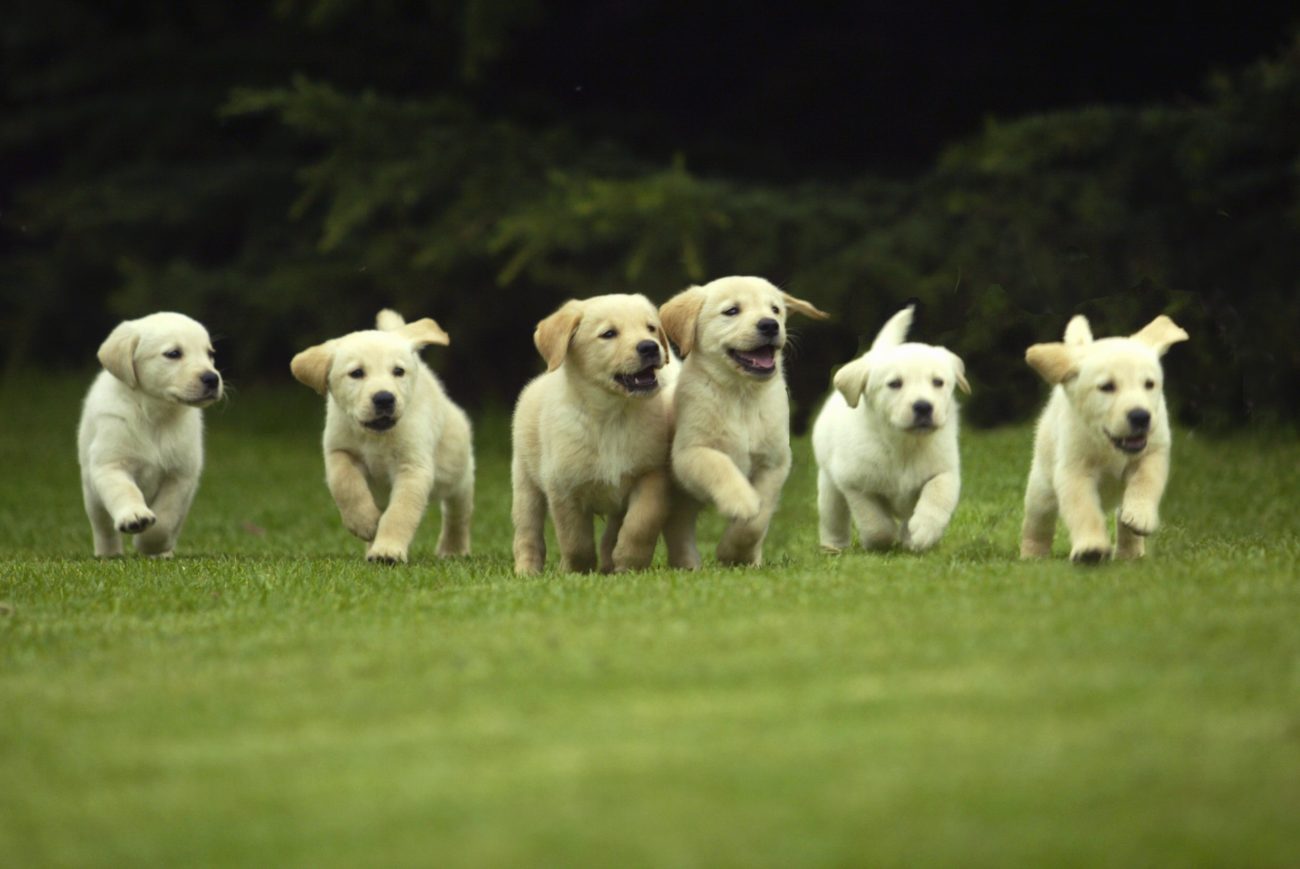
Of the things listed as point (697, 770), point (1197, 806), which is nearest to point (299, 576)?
point (697, 770)

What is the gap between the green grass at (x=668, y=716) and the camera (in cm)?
265

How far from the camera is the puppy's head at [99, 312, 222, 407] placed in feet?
22.5

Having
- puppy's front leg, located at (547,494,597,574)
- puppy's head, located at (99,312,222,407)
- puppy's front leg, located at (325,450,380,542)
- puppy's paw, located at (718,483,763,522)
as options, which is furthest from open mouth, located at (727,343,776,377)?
puppy's head, located at (99,312,222,407)

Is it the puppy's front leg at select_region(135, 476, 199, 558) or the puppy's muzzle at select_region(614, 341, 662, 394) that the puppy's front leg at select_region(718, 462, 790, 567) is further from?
the puppy's front leg at select_region(135, 476, 199, 558)

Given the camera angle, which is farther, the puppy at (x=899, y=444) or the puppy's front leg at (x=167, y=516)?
the puppy's front leg at (x=167, y=516)

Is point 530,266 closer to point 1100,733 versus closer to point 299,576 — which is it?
point 299,576

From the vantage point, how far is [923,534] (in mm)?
5879

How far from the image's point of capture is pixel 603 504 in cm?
605

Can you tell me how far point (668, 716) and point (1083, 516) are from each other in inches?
100

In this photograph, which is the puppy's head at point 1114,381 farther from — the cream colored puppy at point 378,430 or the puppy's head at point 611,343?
the cream colored puppy at point 378,430

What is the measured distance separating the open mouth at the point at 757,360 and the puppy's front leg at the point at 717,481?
30 centimetres

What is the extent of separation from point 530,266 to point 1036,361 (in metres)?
6.57

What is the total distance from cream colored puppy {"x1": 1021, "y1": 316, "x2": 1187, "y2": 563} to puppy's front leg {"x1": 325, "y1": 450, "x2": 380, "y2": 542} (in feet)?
8.19

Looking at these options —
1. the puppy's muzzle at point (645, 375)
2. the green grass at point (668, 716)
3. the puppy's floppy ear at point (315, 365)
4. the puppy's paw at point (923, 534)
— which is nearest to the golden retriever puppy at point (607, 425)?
the puppy's muzzle at point (645, 375)
